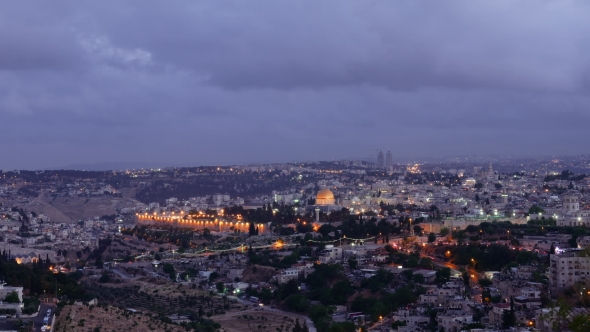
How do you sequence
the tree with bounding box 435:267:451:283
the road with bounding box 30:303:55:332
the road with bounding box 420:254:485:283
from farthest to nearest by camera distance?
1. the road with bounding box 420:254:485:283
2. the tree with bounding box 435:267:451:283
3. the road with bounding box 30:303:55:332

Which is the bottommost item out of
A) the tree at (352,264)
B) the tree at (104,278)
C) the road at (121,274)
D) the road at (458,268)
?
the road at (121,274)

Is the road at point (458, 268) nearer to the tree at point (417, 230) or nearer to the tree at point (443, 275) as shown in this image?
the tree at point (443, 275)

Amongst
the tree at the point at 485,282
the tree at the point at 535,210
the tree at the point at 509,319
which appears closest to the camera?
the tree at the point at 509,319

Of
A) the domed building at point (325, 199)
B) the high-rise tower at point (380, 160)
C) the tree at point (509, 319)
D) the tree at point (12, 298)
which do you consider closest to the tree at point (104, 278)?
the tree at point (12, 298)

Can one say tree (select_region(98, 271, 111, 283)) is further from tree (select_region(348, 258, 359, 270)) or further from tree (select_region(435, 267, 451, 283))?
tree (select_region(435, 267, 451, 283))

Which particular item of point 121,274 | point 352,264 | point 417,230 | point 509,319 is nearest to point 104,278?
point 121,274

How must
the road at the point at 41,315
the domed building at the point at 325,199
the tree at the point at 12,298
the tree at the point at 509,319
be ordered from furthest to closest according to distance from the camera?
the domed building at the point at 325,199 → the tree at the point at 12,298 → the tree at the point at 509,319 → the road at the point at 41,315

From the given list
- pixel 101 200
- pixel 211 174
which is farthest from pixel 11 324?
pixel 211 174

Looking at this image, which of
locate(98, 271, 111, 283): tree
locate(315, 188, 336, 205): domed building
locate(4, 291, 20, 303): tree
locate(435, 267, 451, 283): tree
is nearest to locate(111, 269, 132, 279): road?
locate(98, 271, 111, 283): tree

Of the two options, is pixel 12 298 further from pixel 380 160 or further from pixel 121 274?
Result: pixel 380 160

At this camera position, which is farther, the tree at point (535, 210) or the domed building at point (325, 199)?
the domed building at point (325, 199)

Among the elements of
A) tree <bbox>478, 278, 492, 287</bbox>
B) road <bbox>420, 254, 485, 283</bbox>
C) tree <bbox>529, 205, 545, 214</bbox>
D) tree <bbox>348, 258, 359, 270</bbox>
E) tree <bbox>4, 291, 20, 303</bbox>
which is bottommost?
tree <bbox>348, 258, 359, 270</bbox>
